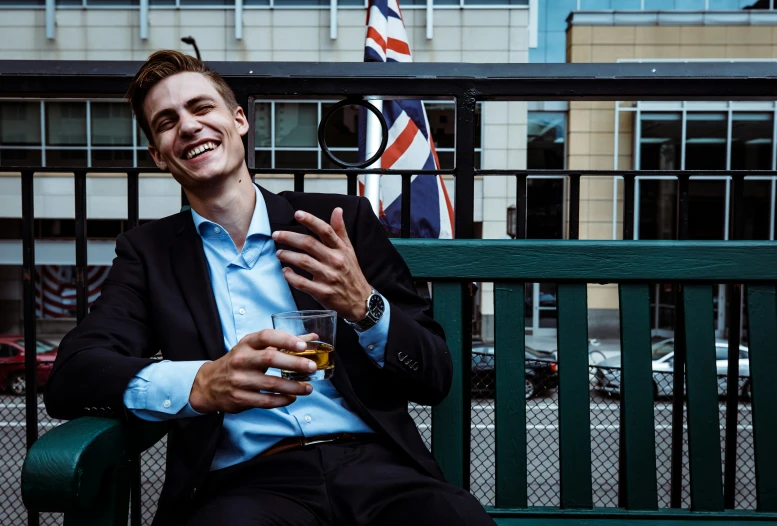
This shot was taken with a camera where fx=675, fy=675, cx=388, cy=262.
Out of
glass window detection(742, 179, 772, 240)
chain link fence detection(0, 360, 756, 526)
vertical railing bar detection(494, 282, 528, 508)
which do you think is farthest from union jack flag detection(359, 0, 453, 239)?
glass window detection(742, 179, 772, 240)

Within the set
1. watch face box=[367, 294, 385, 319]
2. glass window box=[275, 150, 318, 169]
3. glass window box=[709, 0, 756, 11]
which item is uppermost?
glass window box=[709, 0, 756, 11]

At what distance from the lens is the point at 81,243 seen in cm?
200

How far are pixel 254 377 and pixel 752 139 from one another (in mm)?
20967

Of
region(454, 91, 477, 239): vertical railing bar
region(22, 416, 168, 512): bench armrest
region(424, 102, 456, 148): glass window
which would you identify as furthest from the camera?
region(424, 102, 456, 148): glass window

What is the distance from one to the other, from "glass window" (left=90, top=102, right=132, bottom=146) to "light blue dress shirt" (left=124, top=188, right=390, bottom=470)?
1885 cm

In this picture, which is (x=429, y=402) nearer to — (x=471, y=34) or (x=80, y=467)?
→ (x=80, y=467)

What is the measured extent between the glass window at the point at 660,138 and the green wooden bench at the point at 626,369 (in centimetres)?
1859

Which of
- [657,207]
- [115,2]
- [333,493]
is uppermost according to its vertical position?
[115,2]

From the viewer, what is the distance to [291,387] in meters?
1.24

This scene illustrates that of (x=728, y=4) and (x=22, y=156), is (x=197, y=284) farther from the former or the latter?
(x=728, y=4)

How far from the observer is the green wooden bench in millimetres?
1672

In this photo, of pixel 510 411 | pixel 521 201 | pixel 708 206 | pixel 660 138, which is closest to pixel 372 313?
pixel 510 411

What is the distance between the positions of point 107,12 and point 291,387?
2062 centimetres

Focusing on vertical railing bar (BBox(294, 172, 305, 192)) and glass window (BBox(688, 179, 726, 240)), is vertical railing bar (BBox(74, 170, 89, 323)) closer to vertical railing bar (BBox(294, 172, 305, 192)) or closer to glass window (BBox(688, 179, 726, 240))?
vertical railing bar (BBox(294, 172, 305, 192))
